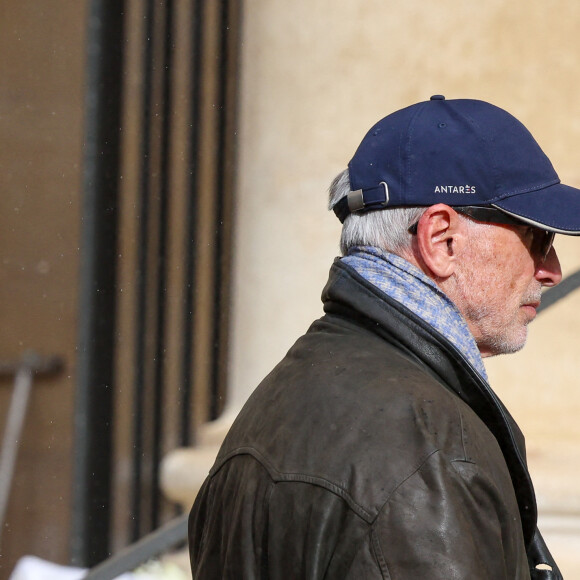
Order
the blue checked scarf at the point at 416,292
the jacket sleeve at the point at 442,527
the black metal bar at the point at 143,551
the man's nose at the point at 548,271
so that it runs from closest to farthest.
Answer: the jacket sleeve at the point at 442,527 < the blue checked scarf at the point at 416,292 < the man's nose at the point at 548,271 < the black metal bar at the point at 143,551

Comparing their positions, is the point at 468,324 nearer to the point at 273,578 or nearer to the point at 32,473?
the point at 273,578

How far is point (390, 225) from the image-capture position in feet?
5.14

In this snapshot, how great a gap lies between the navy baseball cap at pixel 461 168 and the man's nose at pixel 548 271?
0.08 m

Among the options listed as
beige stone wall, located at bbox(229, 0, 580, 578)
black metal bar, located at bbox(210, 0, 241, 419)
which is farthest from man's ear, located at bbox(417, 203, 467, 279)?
black metal bar, located at bbox(210, 0, 241, 419)

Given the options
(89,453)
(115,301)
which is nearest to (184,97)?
(115,301)

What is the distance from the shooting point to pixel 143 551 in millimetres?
3119

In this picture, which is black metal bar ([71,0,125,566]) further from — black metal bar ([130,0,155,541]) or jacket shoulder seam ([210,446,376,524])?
jacket shoulder seam ([210,446,376,524])

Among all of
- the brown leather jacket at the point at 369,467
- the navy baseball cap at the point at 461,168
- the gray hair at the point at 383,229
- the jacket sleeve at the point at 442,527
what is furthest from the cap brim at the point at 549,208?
the jacket sleeve at the point at 442,527

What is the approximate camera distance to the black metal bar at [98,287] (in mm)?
3609

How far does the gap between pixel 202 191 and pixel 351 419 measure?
238 cm

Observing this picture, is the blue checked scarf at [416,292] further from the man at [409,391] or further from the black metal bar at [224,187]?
the black metal bar at [224,187]

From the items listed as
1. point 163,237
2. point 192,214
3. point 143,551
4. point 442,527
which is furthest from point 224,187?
point 442,527

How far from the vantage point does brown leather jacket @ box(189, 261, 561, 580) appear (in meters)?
1.23

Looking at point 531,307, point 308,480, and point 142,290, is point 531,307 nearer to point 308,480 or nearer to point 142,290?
point 308,480
